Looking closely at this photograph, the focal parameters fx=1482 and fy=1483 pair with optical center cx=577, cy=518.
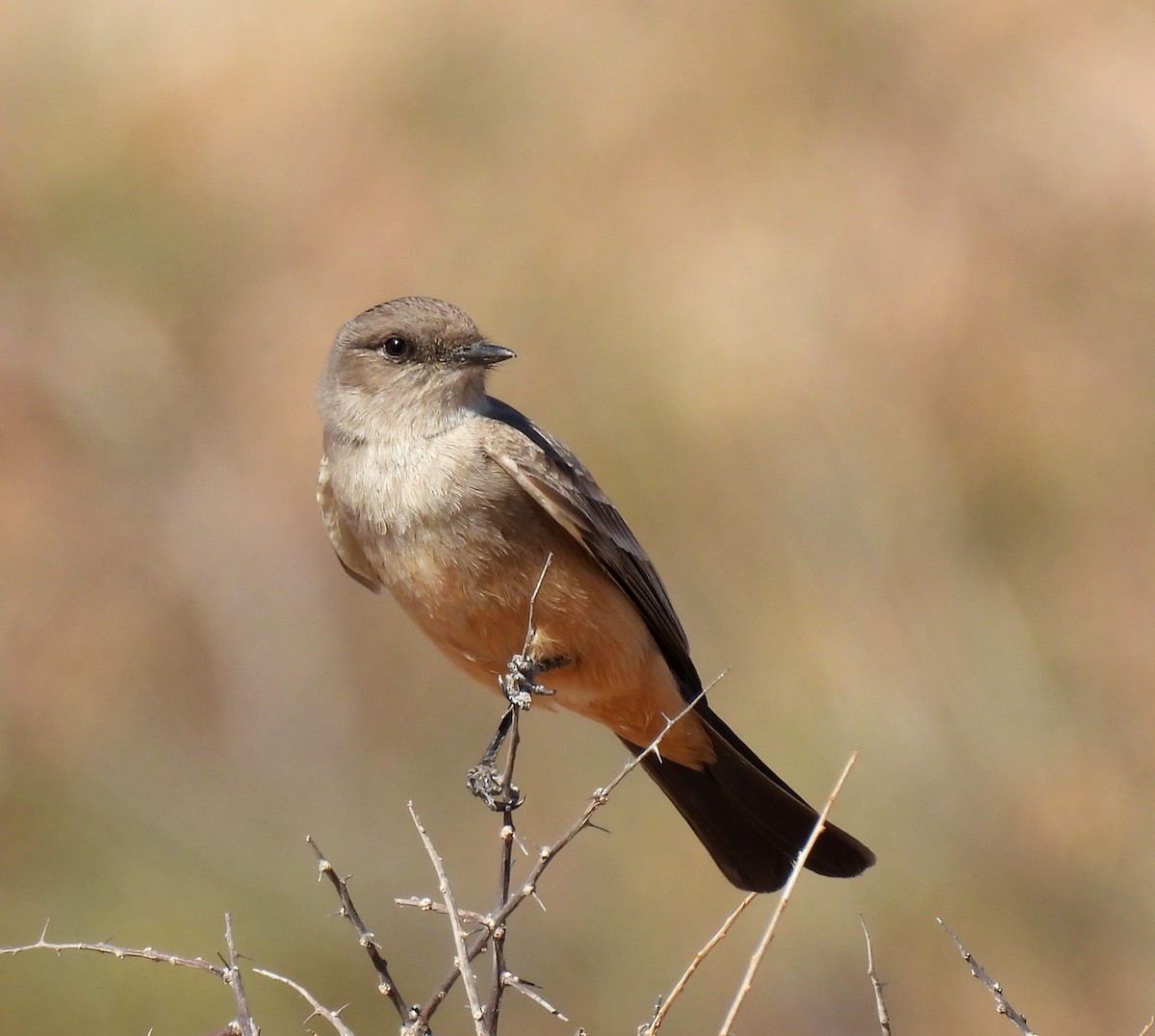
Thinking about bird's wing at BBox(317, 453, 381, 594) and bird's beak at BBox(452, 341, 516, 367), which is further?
bird's wing at BBox(317, 453, 381, 594)

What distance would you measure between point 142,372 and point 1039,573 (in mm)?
6598

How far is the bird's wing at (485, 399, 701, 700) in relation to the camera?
4352mm

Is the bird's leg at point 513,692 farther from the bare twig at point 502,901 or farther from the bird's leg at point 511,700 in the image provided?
the bare twig at point 502,901

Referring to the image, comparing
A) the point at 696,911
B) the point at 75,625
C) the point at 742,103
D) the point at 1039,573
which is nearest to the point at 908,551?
the point at 1039,573

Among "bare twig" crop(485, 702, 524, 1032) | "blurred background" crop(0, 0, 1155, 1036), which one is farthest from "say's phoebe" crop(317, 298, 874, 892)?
"blurred background" crop(0, 0, 1155, 1036)

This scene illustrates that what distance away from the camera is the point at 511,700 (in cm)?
394

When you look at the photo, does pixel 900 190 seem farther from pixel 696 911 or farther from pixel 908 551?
pixel 696 911

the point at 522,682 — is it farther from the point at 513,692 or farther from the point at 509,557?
the point at 509,557

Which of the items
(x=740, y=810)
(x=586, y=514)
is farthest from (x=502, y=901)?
(x=740, y=810)

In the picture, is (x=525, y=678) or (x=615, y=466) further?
(x=615, y=466)

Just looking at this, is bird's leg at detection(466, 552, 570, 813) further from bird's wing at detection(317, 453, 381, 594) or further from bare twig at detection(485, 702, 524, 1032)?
bird's wing at detection(317, 453, 381, 594)

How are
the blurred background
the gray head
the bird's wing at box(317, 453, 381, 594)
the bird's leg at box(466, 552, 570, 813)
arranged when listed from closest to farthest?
the bird's leg at box(466, 552, 570, 813)
the gray head
the bird's wing at box(317, 453, 381, 594)
the blurred background

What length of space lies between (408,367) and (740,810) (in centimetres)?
180

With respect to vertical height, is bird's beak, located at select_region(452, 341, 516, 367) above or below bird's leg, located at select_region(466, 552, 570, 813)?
above
